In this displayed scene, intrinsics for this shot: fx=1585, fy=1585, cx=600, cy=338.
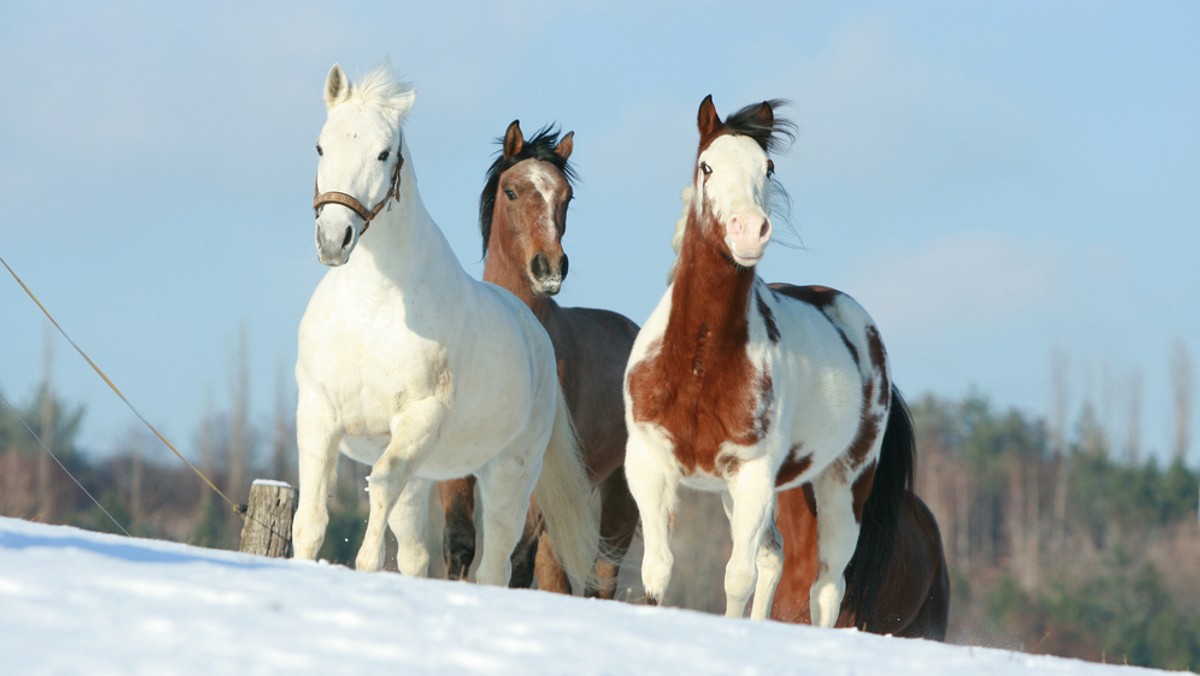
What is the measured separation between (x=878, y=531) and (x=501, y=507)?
231 cm

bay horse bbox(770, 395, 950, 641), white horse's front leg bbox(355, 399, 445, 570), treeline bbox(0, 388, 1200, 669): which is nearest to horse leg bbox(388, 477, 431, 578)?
white horse's front leg bbox(355, 399, 445, 570)

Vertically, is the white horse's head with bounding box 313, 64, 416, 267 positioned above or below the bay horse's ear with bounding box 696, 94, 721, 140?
below

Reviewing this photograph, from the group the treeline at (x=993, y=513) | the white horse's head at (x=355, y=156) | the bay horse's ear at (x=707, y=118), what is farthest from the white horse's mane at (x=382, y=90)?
the treeline at (x=993, y=513)

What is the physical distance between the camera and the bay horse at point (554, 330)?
9445mm


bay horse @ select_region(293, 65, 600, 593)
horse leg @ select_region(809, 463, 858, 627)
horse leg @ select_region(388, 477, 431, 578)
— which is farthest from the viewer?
horse leg @ select_region(388, 477, 431, 578)

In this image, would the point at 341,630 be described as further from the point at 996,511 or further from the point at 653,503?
the point at 996,511

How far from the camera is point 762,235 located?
6.91 meters

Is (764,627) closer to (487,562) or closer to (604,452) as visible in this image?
(487,562)

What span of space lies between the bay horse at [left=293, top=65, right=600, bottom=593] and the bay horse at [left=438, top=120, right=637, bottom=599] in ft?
3.16

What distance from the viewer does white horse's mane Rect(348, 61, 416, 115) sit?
754 cm

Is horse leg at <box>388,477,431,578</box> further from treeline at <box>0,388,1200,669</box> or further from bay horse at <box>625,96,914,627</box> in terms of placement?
treeline at <box>0,388,1200,669</box>

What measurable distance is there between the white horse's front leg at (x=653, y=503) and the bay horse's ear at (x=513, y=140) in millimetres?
3441

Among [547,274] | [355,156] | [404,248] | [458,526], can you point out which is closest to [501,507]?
[458,526]

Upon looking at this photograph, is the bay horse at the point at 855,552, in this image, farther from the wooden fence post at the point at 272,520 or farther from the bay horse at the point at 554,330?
the wooden fence post at the point at 272,520
